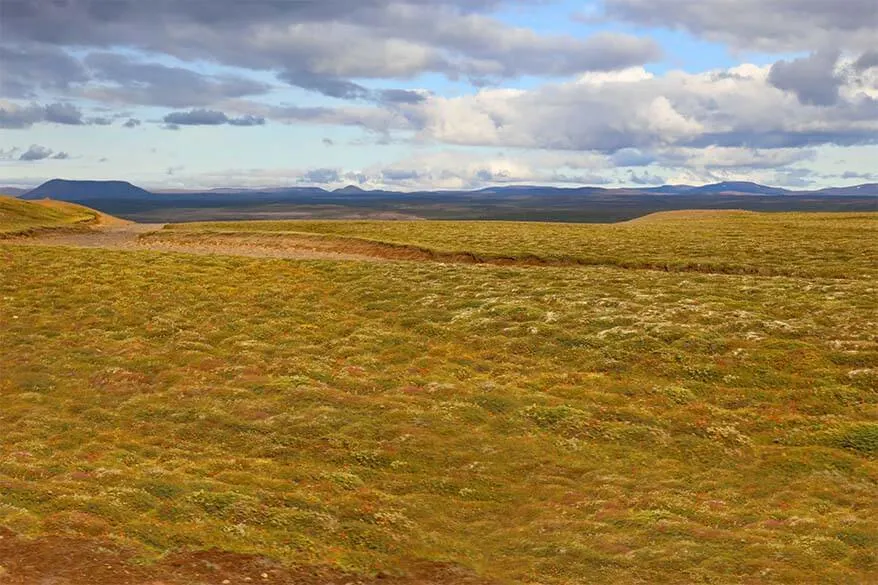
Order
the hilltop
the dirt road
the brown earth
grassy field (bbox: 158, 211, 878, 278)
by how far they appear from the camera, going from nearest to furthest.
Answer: the brown earth → grassy field (bbox: 158, 211, 878, 278) → the dirt road → the hilltop

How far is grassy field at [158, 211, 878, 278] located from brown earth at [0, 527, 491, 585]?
A: 39.2 meters

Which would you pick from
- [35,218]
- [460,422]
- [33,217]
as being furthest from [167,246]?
[460,422]

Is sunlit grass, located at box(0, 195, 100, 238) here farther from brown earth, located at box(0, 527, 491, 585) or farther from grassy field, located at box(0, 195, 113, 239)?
brown earth, located at box(0, 527, 491, 585)

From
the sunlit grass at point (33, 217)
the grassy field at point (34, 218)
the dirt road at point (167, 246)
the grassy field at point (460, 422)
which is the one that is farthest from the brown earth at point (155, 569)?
the sunlit grass at point (33, 217)

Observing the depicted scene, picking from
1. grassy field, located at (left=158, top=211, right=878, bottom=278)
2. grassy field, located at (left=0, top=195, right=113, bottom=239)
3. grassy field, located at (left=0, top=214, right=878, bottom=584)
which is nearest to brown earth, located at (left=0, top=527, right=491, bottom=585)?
grassy field, located at (left=0, top=214, right=878, bottom=584)

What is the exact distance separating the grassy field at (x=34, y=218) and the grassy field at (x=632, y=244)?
13.3 m

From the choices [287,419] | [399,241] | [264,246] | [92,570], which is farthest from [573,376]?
[264,246]

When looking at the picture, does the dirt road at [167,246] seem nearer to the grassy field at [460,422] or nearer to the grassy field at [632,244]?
the grassy field at [632,244]

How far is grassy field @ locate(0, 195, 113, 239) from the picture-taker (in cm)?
7091

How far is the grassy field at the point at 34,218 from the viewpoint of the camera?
70.9 metres

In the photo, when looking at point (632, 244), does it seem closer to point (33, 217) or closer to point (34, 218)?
point (34, 218)

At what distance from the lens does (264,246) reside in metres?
63.5

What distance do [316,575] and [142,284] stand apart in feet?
99.3

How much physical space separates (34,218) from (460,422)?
8844 centimetres
